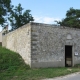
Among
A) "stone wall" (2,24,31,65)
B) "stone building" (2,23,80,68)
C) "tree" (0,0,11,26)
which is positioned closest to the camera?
"stone building" (2,23,80,68)

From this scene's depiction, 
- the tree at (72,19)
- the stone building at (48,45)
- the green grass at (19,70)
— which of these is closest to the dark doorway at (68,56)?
the stone building at (48,45)

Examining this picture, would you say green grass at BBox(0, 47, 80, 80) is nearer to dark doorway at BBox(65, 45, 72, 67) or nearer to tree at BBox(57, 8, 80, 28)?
dark doorway at BBox(65, 45, 72, 67)

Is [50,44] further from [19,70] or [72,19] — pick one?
[72,19]

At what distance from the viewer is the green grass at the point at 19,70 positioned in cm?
1138

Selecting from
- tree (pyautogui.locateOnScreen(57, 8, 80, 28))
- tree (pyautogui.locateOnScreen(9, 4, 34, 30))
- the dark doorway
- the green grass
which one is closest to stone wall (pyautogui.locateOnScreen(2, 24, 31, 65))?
the green grass

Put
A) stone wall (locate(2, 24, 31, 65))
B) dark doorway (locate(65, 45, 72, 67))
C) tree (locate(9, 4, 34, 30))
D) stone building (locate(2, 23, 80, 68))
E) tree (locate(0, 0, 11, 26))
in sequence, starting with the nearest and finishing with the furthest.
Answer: stone building (locate(2, 23, 80, 68)) → stone wall (locate(2, 24, 31, 65)) → dark doorway (locate(65, 45, 72, 67)) → tree (locate(0, 0, 11, 26)) → tree (locate(9, 4, 34, 30))

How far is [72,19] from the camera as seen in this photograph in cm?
3059

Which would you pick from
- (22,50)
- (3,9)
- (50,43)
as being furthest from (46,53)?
(3,9)

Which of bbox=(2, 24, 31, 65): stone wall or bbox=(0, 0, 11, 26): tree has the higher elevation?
bbox=(0, 0, 11, 26): tree

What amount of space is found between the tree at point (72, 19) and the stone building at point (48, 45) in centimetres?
1206

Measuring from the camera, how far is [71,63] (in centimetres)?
1739

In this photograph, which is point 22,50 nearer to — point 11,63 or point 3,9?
point 11,63

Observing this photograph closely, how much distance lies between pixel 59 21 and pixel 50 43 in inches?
700

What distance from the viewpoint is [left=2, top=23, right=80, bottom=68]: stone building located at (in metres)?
15.0
